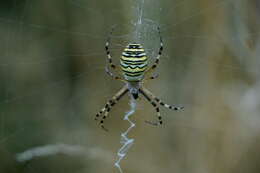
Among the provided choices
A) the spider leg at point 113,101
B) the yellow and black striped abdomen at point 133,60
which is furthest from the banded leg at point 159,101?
the yellow and black striped abdomen at point 133,60

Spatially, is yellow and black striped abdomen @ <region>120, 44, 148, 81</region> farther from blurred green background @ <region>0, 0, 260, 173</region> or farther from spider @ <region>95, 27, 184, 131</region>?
blurred green background @ <region>0, 0, 260, 173</region>

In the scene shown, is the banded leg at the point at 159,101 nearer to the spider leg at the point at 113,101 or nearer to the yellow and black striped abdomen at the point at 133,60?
the spider leg at the point at 113,101

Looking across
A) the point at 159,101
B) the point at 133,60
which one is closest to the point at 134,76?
the point at 133,60

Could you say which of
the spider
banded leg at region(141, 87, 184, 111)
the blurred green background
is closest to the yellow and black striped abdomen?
the spider

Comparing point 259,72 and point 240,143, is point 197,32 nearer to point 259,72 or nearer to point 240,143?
point 259,72

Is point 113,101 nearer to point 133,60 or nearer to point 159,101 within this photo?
point 159,101

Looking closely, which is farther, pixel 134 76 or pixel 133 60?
pixel 134 76

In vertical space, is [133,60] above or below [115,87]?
above
